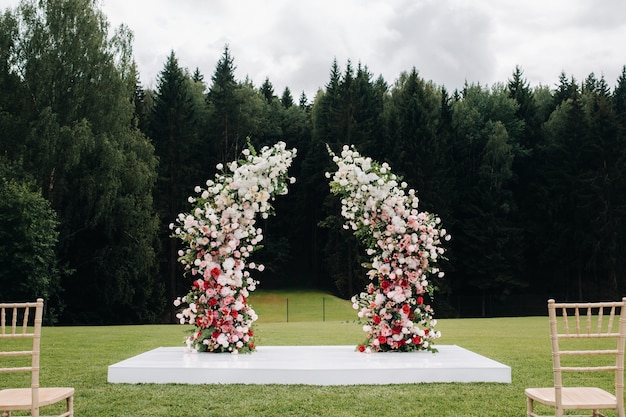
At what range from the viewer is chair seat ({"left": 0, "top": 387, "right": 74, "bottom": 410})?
426cm

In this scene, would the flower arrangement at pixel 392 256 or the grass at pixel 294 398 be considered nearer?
the grass at pixel 294 398

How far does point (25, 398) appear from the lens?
443 centimetres

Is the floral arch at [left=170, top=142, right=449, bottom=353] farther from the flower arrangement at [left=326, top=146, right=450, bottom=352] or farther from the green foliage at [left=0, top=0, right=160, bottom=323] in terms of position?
the green foliage at [left=0, top=0, right=160, bottom=323]

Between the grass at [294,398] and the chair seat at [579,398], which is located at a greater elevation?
the chair seat at [579,398]

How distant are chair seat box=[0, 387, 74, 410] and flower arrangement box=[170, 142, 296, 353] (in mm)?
3494

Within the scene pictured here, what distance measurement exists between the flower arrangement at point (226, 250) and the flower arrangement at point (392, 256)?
1.07 metres

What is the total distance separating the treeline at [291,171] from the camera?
83.4 feet

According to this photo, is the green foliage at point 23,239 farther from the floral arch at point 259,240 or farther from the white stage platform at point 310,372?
→ the white stage platform at point 310,372

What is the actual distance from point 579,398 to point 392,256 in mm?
4511

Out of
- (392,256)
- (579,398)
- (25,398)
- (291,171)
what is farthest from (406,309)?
(291,171)

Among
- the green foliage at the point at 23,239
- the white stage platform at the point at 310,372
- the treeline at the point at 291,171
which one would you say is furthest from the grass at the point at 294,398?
the treeline at the point at 291,171

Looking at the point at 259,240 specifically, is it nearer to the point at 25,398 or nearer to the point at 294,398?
the point at 294,398

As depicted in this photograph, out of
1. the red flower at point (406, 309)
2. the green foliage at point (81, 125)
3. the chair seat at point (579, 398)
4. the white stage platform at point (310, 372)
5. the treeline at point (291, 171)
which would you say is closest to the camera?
the chair seat at point (579, 398)

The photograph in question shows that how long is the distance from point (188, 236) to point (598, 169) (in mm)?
35204
